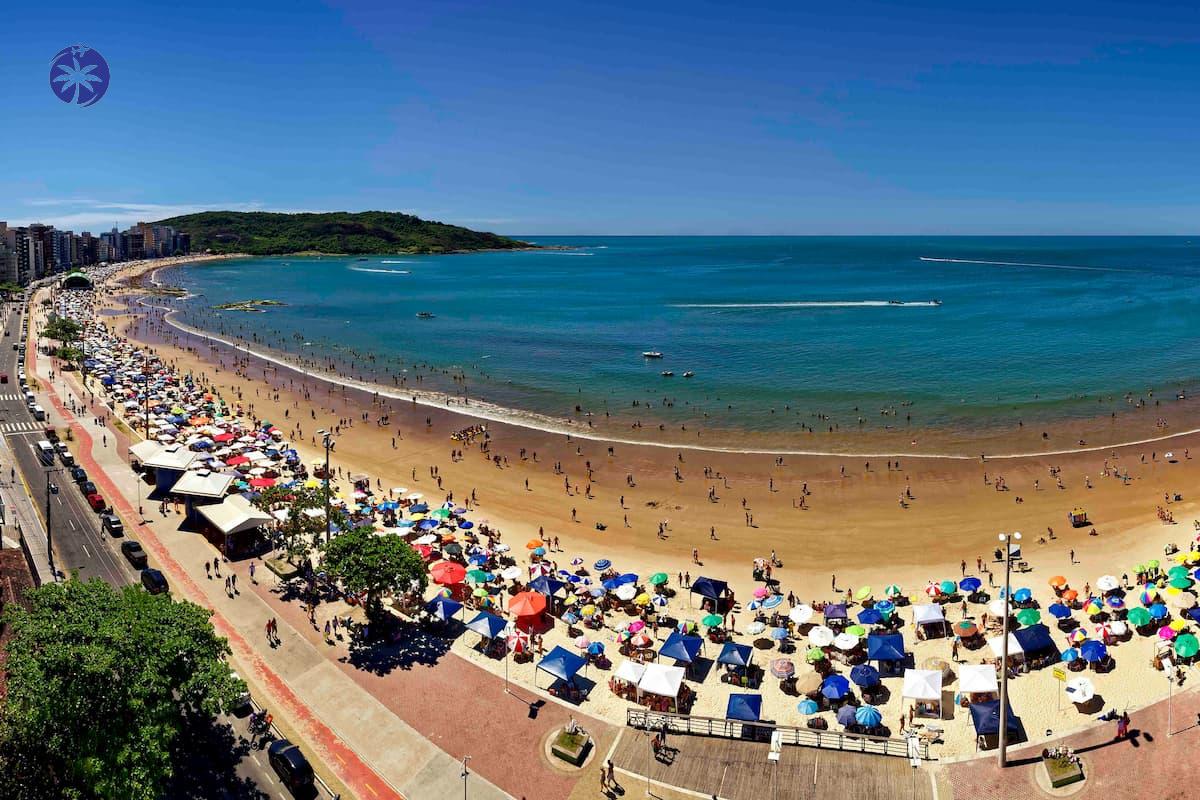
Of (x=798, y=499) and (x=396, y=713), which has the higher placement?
(x=798, y=499)

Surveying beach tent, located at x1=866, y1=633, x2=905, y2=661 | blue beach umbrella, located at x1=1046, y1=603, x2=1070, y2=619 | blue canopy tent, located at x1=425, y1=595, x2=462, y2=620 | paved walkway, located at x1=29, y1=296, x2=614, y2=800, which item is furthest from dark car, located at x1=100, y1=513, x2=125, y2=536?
blue beach umbrella, located at x1=1046, y1=603, x2=1070, y2=619

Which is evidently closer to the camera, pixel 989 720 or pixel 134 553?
pixel 989 720

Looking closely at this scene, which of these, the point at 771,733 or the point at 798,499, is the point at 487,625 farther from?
the point at 798,499

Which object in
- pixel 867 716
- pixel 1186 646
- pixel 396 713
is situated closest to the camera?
pixel 867 716

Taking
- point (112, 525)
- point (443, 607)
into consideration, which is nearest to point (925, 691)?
point (443, 607)

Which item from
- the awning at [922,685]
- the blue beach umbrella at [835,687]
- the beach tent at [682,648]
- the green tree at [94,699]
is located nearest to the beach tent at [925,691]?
the awning at [922,685]

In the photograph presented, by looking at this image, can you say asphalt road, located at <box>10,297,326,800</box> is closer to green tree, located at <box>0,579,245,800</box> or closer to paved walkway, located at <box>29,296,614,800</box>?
green tree, located at <box>0,579,245,800</box>

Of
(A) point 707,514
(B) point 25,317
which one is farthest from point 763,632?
(B) point 25,317

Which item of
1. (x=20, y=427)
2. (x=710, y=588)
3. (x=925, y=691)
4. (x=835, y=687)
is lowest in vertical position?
(x=835, y=687)

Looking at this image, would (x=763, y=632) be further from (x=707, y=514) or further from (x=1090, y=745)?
(x=707, y=514)
